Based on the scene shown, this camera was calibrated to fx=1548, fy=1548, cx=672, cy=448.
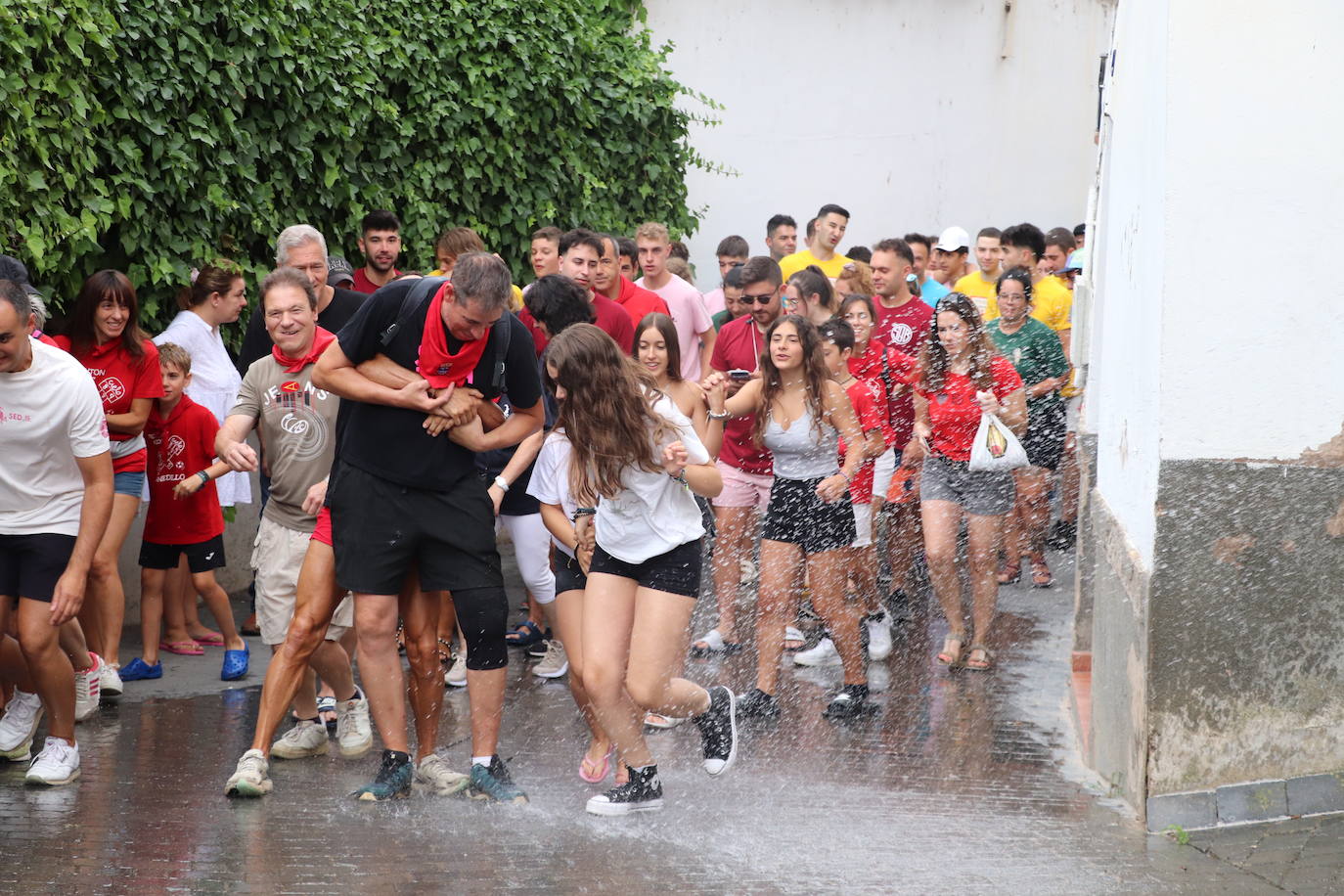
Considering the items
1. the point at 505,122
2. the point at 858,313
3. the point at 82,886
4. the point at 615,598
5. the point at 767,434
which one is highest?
the point at 505,122

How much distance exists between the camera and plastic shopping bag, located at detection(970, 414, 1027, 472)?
26.7 feet

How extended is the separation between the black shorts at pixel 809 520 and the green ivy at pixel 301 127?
3.68 m

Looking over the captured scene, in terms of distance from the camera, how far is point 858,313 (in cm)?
903

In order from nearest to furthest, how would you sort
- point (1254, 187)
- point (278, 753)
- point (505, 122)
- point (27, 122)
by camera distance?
point (1254, 187) < point (278, 753) < point (27, 122) < point (505, 122)

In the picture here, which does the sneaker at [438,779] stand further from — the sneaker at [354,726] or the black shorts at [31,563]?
the black shorts at [31,563]

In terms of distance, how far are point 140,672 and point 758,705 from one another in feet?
10.1

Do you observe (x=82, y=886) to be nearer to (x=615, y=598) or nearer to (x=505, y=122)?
(x=615, y=598)

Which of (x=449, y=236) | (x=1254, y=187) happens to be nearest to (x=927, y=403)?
(x=449, y=236)

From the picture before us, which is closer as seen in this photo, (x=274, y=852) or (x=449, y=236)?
(x=274, y=852)

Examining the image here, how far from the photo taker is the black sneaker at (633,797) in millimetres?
5641

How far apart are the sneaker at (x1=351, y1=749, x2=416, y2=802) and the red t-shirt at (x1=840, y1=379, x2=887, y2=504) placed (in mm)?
2693

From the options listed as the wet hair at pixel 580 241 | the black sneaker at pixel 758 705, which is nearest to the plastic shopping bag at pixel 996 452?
the black sneaker at pixel 758 705

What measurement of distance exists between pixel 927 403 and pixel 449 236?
2.90 meters

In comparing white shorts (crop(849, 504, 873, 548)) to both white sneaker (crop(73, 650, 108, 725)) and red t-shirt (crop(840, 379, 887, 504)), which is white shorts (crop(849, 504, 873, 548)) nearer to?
red t-shirt (crop(840, 379, 887, 504))
